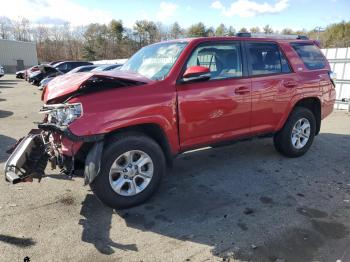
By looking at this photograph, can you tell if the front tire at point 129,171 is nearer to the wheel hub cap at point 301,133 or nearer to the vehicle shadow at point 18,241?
the vehicle shadow at point 18,241

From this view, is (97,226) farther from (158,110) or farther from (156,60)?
(156,60)

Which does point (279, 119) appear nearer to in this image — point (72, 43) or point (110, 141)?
point (110, 141)

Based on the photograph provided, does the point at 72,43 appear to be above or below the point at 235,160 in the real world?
above

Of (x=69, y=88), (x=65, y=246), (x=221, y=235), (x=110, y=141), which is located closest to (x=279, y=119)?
(x=221, y=235)

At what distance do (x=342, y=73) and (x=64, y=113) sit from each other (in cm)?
1061

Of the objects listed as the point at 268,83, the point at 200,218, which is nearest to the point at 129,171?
the point at 200,218

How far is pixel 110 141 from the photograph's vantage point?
11.6 ft

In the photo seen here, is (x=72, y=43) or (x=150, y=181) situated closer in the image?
(x=150, y=181)

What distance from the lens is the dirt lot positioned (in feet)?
9.77

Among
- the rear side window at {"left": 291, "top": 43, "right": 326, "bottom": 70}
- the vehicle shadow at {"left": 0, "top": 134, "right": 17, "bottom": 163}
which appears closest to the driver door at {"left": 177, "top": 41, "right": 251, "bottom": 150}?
the rear side window at {"left": 291, "top": 43, "right": 326, "bottom": 70}

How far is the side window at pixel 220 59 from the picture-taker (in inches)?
169

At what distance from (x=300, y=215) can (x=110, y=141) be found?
2348mm

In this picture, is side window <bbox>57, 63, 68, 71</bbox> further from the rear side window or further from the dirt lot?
the rear side window

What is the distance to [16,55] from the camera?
Answer: 4803cm
